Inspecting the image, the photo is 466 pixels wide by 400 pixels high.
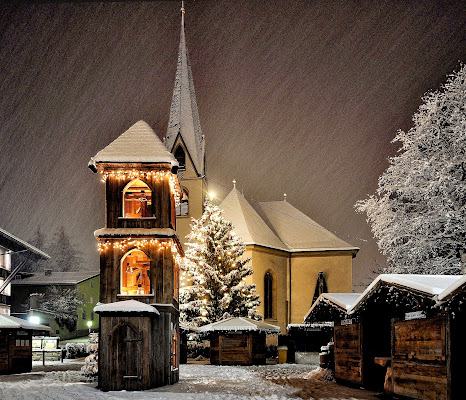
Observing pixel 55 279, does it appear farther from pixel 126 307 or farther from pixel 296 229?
pixel 126 307

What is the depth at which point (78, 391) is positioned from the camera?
17297mm

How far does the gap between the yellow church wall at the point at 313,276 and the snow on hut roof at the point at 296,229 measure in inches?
26.6

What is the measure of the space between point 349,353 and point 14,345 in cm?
1500

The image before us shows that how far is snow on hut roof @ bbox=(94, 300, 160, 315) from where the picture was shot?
18.6m

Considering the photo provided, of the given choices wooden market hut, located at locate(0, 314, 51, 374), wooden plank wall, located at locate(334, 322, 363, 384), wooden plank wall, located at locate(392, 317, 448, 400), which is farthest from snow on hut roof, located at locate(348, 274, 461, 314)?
wooden market hut, located at locate(0, 314, 51, 374)

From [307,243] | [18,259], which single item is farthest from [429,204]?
[18,259]

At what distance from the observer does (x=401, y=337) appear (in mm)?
14781

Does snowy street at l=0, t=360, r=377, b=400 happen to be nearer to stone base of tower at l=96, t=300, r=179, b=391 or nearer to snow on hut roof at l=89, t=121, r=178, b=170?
stone base of tower at l=96, t=300, r=179, b=391

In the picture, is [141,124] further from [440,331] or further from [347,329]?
[440,331]

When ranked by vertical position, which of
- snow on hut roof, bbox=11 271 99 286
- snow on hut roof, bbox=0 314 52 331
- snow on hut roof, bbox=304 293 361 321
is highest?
snow on hut roof, bbox=304 293 361 321

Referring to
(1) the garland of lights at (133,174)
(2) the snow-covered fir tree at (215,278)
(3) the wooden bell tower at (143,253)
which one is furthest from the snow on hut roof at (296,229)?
(1) the garland of lights at (133,174)

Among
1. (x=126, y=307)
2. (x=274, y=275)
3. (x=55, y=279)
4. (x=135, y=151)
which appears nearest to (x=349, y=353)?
(x=126, y=307)

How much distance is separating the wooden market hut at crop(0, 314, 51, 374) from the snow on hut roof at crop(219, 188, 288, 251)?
17.8 m

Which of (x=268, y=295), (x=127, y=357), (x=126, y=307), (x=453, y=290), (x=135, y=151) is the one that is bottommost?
(x=268, y=295)
